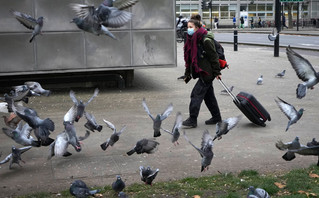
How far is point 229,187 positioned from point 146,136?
2.62 m

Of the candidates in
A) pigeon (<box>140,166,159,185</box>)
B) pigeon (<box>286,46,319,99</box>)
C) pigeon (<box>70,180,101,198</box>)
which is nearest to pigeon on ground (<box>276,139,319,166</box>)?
pigeon (<box>286,46,319,99</box>)

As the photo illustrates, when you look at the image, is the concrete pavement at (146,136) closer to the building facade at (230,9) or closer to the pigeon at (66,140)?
the pigeon at (66,140)

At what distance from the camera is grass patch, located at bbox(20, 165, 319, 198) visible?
197 inches

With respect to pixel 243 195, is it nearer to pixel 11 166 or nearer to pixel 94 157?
pixel 94 157

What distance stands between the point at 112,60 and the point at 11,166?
600cm

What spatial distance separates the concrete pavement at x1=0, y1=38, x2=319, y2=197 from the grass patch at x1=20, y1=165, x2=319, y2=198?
249mm

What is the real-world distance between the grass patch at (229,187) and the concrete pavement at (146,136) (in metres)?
0.25

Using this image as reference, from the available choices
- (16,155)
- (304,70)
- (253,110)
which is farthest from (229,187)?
(253,110)

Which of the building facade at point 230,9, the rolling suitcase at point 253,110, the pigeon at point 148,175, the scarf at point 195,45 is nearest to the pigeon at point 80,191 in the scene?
the pigeon at point 148,175

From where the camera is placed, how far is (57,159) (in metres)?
6.39

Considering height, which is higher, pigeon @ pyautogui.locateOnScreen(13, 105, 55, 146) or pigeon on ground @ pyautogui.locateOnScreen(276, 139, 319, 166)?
pigeon @ pyautogui.locateOnScreen(13, 105, 55, 146)

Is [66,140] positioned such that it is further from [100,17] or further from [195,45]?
[195,45]

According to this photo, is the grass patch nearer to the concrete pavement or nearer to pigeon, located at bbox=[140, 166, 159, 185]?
pigeon, located at bbox=[140, 166, 159, 185]

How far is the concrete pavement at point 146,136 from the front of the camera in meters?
5.74
